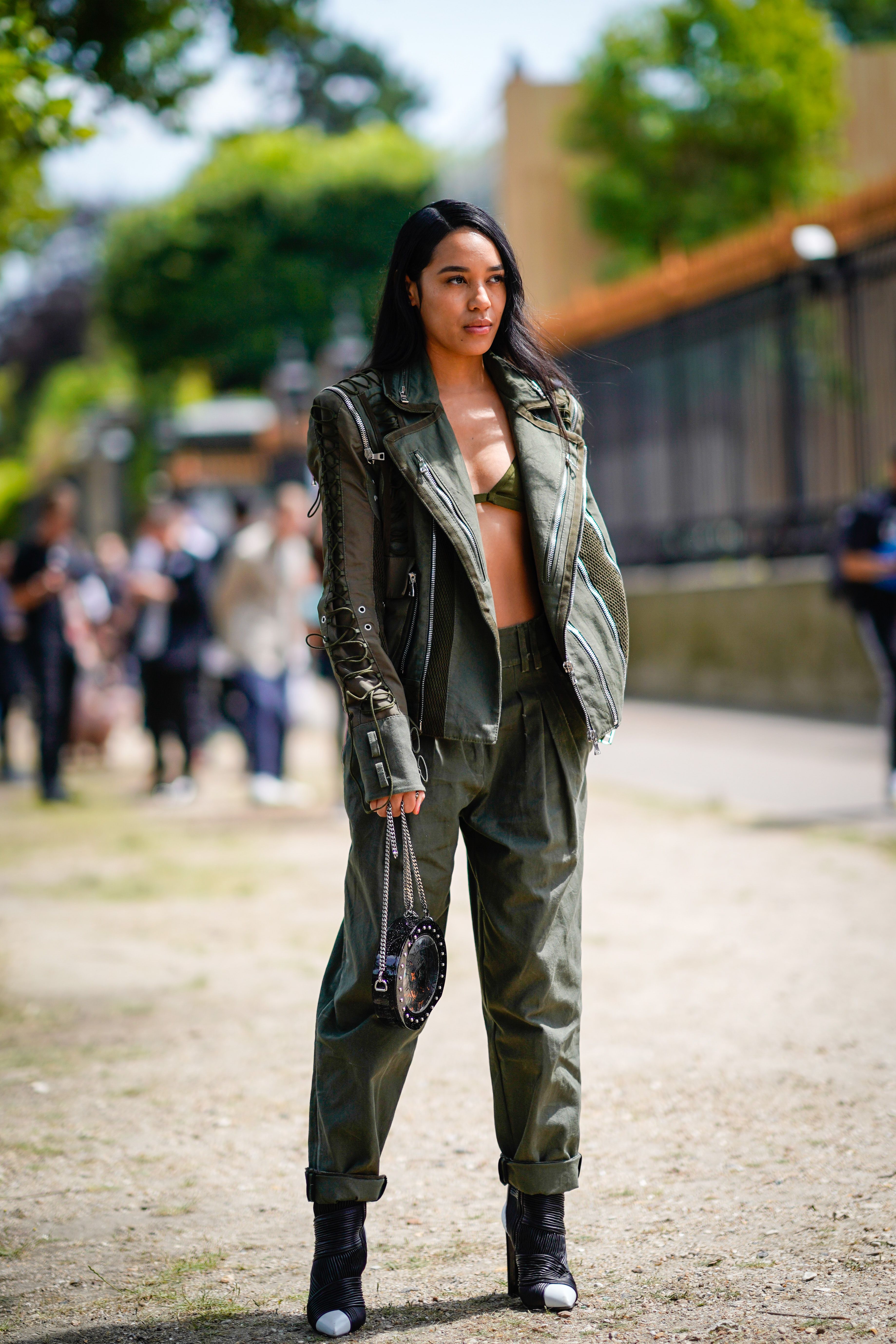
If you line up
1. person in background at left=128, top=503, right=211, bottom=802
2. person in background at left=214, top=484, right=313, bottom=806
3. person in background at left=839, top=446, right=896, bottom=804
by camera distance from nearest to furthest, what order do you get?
person in background at left=839, top=446, right=896, bottom=804
person in background at left=214, top=484, right=313, bottom=806
person in background at left=128, top=503, right=211, bottom=802

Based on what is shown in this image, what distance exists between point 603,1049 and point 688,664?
10083mm

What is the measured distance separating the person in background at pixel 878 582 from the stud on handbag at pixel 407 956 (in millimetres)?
5592

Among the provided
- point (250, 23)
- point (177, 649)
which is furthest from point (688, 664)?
point (250, 23)

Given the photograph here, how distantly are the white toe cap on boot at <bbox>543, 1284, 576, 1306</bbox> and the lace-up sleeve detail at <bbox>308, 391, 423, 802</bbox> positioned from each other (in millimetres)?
918

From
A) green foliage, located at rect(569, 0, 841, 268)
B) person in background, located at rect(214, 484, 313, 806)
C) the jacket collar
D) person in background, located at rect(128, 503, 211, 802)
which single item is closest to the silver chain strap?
the jacket collar

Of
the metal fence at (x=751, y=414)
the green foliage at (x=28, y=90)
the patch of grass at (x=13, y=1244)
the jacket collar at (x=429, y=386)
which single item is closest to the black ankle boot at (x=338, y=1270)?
the patch of grass at (x=13, y=1244)

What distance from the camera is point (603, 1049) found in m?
4.25

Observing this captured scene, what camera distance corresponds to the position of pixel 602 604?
2.87m

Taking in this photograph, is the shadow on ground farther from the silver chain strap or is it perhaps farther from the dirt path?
the silver chain strap

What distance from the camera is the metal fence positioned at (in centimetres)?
1149

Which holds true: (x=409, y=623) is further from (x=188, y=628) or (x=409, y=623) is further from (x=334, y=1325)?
(x=188, y=628)

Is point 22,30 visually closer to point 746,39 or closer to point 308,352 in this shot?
point 746,39

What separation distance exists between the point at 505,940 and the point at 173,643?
779 cm

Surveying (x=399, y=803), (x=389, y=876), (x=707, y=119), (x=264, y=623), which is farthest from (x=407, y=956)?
(x=707, y=119)
